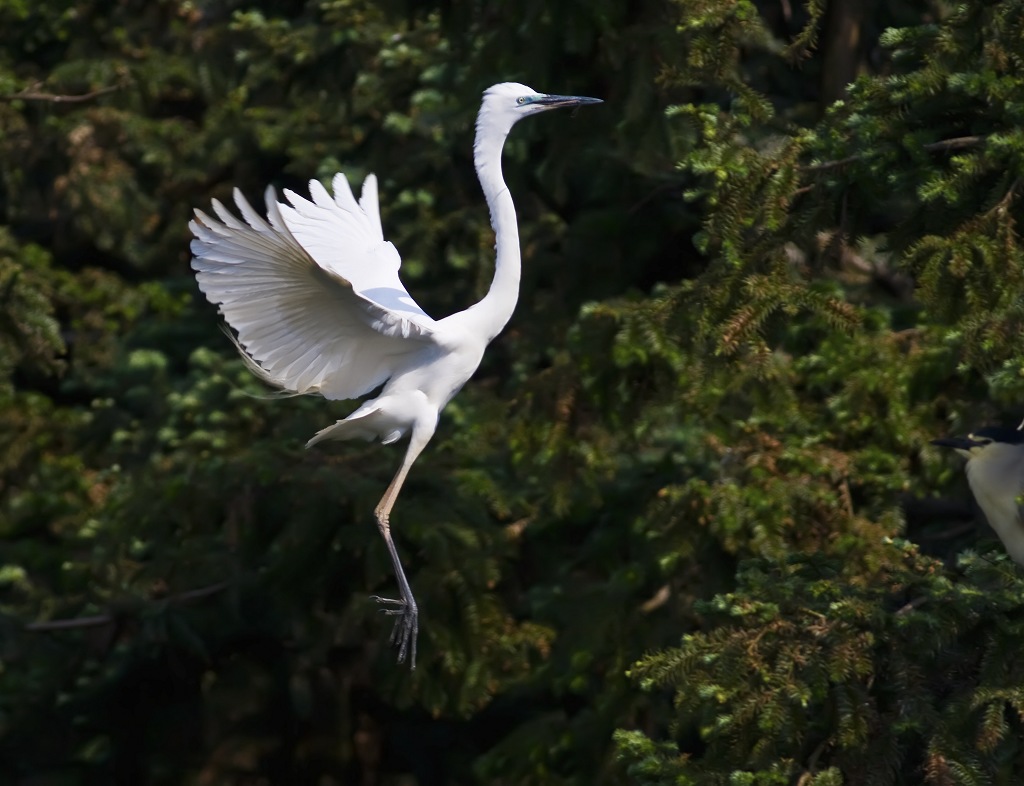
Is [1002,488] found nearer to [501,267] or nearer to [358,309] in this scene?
[501,267]

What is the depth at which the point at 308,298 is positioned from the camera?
5.02 meters

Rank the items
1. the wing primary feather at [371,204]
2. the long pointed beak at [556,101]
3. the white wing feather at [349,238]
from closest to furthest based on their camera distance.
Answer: the long pointed beak at [556,101] < the white wing feather at [349,238] < the wing primary feather at [371,204]

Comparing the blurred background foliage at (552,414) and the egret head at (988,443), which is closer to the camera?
the blurred background foliage at (552,414)

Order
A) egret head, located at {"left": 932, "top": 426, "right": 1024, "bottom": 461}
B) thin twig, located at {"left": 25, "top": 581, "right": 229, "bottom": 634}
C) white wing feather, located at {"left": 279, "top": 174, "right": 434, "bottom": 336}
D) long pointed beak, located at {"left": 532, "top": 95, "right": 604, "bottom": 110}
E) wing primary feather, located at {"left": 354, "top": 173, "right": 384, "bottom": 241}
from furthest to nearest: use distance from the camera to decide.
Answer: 1. thin twig, located at {"left": 25, "top": 581, "right": 229, "bottom": 634}
2. wing primary feather, located at {"left": 354, "top": 173, "right": 384, "bottom": 241}
3. white wing feather, located at {"left": 279, "top": 174, "right": 434, "bottom": 336}
4. egret head, located at {"left": 932, "top": 426, "right": 1024, "bottom": 461}
5. long pointed beak, located at {"left": 532, "top": 95, "right": 604, "bottom": 110}

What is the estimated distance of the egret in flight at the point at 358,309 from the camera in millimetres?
4836

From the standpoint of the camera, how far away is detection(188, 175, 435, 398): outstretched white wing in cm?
475

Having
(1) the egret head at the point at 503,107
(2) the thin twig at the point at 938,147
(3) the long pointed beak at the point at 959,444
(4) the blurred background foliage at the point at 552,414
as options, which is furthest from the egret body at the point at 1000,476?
(1) the egret head at the point at 503,107

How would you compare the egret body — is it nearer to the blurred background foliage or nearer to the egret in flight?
the blurred background foliage

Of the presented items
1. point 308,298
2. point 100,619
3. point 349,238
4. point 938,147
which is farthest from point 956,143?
point 100,619

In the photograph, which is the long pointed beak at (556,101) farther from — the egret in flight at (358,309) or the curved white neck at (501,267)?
the curved white neck at (501,267)

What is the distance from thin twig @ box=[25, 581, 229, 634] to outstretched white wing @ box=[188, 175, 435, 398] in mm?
2713

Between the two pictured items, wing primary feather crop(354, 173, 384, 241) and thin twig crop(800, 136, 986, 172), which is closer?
thin twig crop(800, 136, 986, 172)

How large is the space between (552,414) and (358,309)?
251cm

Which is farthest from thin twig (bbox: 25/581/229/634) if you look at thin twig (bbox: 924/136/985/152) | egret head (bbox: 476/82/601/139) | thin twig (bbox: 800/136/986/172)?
thin twig (bbox: 924/136/985/152)
